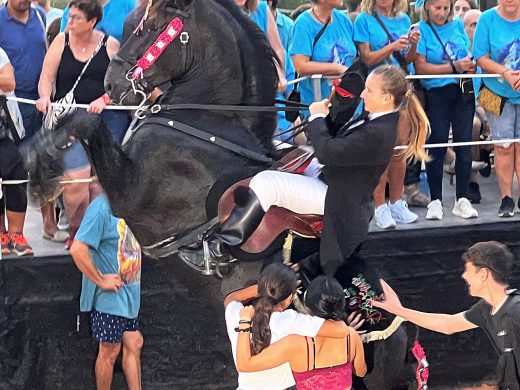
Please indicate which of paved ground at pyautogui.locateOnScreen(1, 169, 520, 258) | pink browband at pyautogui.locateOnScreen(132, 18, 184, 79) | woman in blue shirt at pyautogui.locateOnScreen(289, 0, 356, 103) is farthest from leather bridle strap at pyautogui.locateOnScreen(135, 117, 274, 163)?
woman in blue shirt at pyautogui.locateOnScreen(289, 0, 356, 103)

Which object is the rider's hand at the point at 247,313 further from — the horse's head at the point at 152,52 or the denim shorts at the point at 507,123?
the denim shorts at the point at 507,123

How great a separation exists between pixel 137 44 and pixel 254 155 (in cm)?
77

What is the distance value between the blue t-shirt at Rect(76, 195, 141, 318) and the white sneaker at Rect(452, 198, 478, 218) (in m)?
2.27

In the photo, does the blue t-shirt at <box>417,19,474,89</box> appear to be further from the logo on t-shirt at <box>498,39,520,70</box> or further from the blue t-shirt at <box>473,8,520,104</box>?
the logo on t-shirt at <box>498,39,520,70</box>

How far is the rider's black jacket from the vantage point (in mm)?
5332

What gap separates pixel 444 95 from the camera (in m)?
7.96

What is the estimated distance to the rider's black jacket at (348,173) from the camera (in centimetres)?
533

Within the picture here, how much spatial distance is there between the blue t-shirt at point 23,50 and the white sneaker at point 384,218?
91.2 inches

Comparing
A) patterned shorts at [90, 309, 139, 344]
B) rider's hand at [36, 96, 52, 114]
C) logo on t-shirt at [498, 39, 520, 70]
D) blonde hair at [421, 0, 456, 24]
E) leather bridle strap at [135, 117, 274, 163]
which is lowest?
Result: patterned shorts at [90, 309, 139, 344]

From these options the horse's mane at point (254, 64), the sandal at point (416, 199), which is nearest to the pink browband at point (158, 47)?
the horse's mane at point (254, 64)

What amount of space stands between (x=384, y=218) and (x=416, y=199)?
0.63 meters

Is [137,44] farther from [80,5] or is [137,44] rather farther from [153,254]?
[80,5]

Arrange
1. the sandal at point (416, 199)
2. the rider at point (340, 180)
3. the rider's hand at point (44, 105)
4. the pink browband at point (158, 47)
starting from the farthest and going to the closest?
the sandal at point (416, 199) < the rider's hand at point (44, 105) < the pink browband at point (158, 47) < the rider at point (340, 180)

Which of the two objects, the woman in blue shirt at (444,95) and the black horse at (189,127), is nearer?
the black horse at (189,127)
